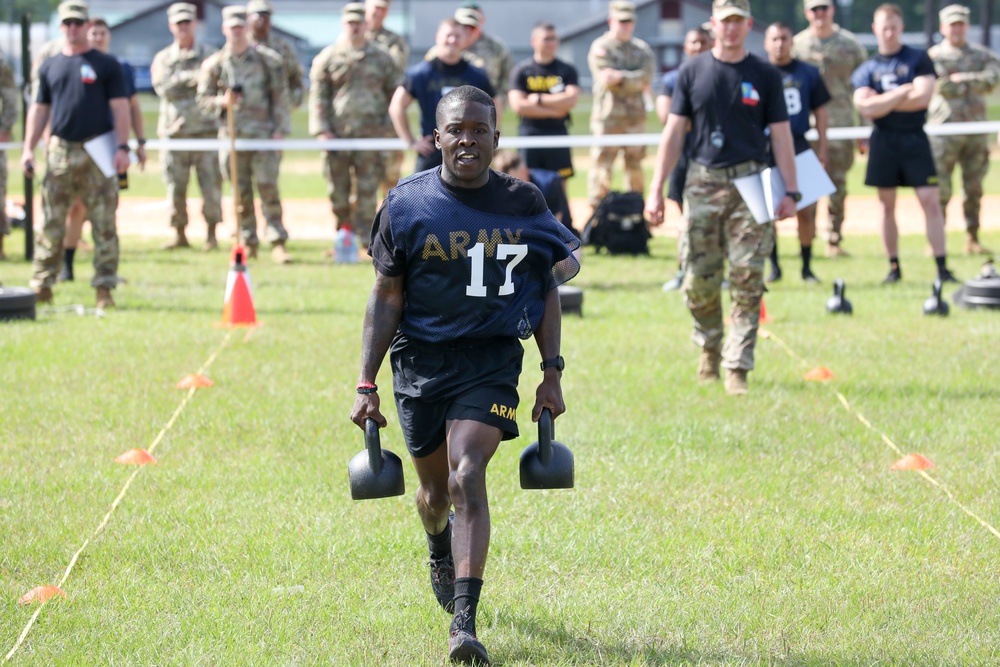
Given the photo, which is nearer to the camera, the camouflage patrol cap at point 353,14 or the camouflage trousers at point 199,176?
the camouflage patrol cap at point 353,14

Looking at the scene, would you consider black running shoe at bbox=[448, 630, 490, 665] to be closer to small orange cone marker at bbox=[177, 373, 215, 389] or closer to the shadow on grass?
the shadow on grass

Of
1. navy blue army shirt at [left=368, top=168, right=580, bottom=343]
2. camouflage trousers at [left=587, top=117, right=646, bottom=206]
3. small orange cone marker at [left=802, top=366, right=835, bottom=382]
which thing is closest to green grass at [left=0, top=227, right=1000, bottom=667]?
small orange cone marker at [left=802, top=366, right=835, bottom=382]

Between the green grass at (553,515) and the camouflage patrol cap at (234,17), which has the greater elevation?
the camouflage patrol cap at (234,17)

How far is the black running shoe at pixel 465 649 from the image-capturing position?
4.51 m

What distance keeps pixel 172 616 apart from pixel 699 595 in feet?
6.47

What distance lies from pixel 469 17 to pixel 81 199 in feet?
13.8

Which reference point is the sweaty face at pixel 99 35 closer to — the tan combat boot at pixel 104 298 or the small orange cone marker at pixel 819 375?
the tan combat boot at pixel 104 298

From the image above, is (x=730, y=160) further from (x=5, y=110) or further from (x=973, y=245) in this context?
(x=5, y=110)

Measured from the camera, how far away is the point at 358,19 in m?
16.0

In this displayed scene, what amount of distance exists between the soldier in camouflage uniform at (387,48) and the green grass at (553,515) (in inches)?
223

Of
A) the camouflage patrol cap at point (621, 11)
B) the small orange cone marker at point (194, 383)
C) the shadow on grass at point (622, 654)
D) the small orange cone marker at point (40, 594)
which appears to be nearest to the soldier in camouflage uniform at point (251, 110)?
the camouflage patrol cap at point (621, 11)

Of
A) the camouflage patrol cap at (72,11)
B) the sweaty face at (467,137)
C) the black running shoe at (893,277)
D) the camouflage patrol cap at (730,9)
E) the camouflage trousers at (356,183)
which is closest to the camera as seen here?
the sweaty face at (467,137)

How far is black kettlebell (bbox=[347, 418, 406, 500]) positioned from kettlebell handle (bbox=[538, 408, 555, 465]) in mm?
501

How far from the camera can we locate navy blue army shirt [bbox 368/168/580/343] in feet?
15.6
